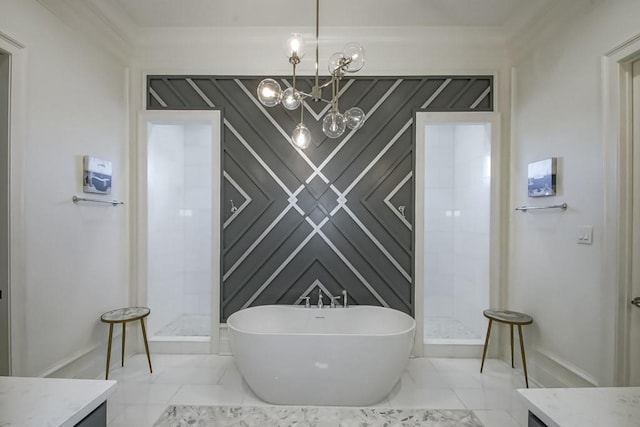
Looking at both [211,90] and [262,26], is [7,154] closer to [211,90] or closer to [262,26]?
[211,90]

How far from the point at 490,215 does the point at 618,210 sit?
3.64 ft

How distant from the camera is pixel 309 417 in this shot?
2004 mm

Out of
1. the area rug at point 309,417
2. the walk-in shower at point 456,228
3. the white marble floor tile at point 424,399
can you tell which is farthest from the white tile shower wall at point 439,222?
the area rug at point 309,417

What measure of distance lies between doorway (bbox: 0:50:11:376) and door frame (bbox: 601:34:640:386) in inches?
144

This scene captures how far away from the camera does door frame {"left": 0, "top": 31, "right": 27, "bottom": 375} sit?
5.95 feet

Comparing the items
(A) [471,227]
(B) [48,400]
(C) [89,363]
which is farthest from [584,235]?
(C) [89,363]

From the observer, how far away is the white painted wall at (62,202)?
6.24ft

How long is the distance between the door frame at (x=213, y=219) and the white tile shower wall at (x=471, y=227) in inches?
105

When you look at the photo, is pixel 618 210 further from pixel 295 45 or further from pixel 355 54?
pixel 295 45

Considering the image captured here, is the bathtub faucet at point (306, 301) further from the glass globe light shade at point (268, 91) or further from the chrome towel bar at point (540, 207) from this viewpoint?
the chrome towel bar at point (540, 207)

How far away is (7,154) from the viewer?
1.82 m

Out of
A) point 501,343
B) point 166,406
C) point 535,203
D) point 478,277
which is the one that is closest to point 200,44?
point 166,406

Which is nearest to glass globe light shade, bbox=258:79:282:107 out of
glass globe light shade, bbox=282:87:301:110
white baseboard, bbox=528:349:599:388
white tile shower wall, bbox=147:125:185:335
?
glass globe light shade, bbox=282:87:301:110

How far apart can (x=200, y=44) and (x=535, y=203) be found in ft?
11.1
